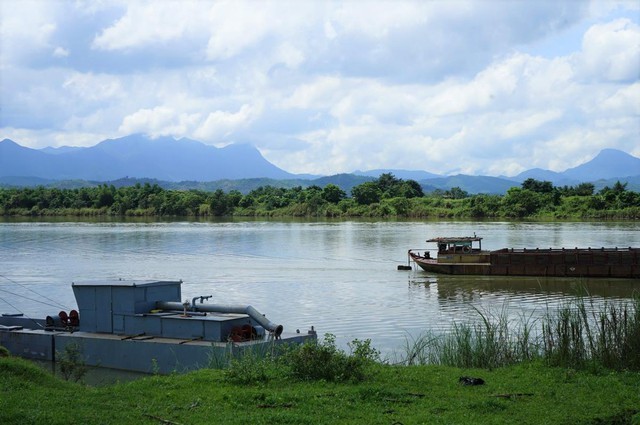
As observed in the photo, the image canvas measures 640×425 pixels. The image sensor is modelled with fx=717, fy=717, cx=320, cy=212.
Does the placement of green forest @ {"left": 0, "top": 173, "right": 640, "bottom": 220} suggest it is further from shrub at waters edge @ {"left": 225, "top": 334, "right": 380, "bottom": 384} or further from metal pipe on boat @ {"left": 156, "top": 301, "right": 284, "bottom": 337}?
shrub at waters edge @ {"left": 225, "top": 334, "right": 380, "bottom": 384}

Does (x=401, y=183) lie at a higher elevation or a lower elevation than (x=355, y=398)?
higher

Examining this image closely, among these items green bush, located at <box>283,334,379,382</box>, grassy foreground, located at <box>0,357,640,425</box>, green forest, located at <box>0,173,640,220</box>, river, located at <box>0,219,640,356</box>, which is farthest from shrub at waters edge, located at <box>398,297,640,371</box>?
green forest, located at <box>0,173,640,220</box>

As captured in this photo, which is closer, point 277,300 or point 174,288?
point 174,288

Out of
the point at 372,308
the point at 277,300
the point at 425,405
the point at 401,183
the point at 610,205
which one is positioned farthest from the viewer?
the point at 401,183

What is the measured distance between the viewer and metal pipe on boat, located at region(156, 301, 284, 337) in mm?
17875

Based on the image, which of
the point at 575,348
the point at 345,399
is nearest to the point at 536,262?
the point at 575,348

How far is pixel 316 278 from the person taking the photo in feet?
136

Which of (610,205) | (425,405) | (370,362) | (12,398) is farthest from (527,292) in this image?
(610,205)

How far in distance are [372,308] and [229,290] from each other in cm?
930

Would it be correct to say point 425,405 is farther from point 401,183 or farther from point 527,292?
point 401,183

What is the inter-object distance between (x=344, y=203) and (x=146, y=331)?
345 feet

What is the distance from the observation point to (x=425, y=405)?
1038 centimetres

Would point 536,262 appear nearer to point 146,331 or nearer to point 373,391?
point 146,331

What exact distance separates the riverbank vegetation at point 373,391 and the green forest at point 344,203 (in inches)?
3636
